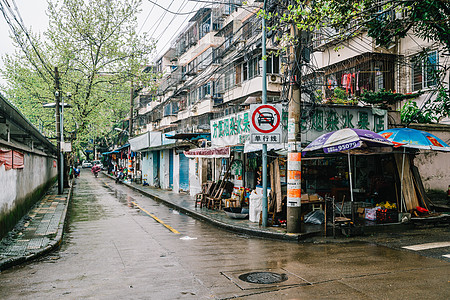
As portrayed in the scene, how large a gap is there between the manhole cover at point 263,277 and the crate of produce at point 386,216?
600 cm

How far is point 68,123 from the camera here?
31578mm

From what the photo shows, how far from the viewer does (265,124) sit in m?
11.3

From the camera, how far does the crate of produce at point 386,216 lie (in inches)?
453

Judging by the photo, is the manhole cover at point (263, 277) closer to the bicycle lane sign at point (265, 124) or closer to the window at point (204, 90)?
the bicycle lane sign at point (265, 124)

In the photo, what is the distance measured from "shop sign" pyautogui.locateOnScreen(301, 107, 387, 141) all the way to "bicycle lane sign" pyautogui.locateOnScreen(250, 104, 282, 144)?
5.41 ft

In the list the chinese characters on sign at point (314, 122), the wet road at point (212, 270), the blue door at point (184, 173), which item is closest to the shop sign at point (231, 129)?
the chinese characters on sign at point (314, 122)

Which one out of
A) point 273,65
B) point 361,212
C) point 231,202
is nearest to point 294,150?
point 361,212

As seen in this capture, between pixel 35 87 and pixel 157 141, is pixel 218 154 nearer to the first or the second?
pixel 157 141

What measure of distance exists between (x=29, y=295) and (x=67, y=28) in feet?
76.9

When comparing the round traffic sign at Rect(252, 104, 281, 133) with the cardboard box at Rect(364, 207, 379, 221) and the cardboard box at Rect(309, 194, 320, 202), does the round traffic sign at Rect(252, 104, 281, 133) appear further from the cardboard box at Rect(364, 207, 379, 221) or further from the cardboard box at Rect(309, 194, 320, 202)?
the cardboard box at Rect(364, 207, 379, 221)

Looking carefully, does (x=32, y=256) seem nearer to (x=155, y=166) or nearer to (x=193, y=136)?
(x=193, y=136)

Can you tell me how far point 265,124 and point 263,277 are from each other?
218 inches

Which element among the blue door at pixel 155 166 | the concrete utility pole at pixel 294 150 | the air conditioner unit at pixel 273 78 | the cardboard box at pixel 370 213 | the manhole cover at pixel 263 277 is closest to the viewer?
the manhole cover at pixel 263 277

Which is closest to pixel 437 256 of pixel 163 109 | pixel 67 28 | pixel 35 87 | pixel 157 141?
pixel 157 141
